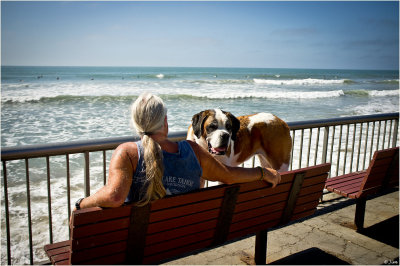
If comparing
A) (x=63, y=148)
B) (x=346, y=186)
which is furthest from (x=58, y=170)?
(x=346, y=186)

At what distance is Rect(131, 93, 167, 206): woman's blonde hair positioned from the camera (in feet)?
5.63

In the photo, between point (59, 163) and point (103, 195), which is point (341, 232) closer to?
point (103, 195)

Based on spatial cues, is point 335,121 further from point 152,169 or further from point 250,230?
point 152,169

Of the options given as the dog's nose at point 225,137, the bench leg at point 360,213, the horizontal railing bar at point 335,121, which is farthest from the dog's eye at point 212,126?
the bench leg at point 360,213

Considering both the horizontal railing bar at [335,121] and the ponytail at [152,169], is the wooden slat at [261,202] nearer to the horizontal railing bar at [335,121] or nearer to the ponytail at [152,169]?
the ponytail at [152,169]

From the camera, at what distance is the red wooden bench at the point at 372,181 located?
320 centimetres

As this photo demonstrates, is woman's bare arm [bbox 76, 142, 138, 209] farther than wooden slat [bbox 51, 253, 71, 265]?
No

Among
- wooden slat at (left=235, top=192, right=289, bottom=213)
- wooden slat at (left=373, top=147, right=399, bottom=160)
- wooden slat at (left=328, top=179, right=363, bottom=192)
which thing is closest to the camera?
wooden slat at (left=235, top=192, right=289, bottom=213)

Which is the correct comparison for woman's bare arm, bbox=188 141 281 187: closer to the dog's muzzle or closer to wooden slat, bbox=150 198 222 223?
wooden slat, bbox=150 198 222 223

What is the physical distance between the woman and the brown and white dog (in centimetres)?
56

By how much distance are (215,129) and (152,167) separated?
3.14 feet

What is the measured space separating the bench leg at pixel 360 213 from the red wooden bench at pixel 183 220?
1191 millimetres

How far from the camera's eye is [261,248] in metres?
2.80

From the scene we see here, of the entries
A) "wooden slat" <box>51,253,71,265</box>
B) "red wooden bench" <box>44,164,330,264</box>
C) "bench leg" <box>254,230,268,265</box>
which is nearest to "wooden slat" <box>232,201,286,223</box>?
"red wooden bench" <box>44,164,330,264</box>
